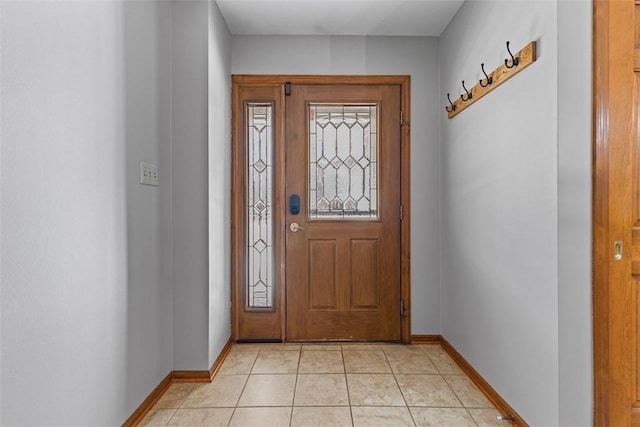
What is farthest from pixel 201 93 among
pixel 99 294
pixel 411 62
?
pixel 411 62

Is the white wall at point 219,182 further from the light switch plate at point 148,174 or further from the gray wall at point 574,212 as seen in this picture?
the gray wall at point 574,212

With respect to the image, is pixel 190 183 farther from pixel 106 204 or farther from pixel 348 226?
pixel 348 226

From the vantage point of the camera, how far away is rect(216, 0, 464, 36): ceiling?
8.57ft

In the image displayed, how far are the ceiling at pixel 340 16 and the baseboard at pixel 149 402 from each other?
242 centimetres

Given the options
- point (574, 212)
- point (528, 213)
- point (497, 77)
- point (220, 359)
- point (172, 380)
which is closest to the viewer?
point (574, 212)

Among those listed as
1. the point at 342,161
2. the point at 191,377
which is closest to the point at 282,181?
the point at 342,161

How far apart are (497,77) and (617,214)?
3.20 ft

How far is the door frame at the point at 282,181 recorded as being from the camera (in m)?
3.06

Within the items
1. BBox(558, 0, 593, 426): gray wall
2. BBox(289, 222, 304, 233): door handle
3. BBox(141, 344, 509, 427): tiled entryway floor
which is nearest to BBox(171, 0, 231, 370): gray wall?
BBox(141, 344, 509, 427): tiled entryway floor

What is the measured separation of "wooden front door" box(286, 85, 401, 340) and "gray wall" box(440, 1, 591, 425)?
609 mm

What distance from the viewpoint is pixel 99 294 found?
5.32 ft

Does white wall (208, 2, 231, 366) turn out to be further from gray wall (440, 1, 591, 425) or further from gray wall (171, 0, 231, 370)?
gray wall (440, 1, 591, 425)

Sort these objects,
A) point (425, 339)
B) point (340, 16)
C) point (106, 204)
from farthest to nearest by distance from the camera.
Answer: point (425, 339)
point (340, 16)
point (106, 204)

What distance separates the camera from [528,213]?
1812 mm
